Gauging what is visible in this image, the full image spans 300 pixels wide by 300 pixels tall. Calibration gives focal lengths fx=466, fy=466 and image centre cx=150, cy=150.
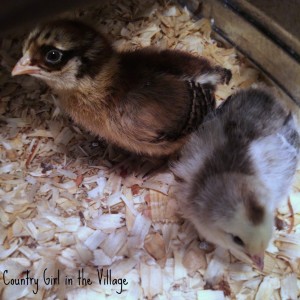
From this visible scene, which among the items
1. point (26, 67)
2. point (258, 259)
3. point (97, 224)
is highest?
point (26, 67)

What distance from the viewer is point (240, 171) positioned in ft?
4.80

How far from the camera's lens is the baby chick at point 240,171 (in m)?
1.34

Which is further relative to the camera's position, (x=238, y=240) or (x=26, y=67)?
(x=26, y=67)

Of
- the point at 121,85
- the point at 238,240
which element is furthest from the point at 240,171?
the point at 121,85

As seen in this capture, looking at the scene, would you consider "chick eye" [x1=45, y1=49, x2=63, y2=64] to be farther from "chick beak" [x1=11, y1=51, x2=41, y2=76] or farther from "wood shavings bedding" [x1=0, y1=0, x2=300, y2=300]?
"wood shavings bedding" [x1=0, y1=0, x2=300, y2=300]

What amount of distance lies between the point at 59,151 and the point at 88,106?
0.36 metres

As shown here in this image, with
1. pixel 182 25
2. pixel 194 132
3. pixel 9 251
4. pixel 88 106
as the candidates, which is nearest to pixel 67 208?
pixel 9 251

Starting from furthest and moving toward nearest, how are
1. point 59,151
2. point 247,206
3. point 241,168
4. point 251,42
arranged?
point 251,42 < point 59,151 < point 241,168 < point 247,206

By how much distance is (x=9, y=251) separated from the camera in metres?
1.68

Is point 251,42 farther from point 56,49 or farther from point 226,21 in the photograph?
point 56,49

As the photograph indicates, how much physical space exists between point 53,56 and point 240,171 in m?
0.71

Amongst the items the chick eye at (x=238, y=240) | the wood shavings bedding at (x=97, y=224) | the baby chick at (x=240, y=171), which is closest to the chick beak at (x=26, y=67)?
the wood shavings bedding at (x=97, y=224)

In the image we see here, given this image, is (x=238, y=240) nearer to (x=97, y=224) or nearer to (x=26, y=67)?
(x=97, y=224)

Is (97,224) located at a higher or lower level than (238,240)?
lower
